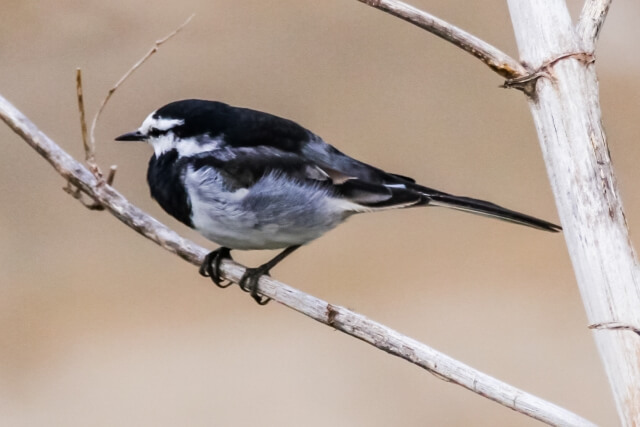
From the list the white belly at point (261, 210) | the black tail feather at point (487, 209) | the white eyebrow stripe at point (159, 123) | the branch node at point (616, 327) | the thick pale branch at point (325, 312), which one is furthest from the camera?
the white eyebrow stripe at point (159, 123)

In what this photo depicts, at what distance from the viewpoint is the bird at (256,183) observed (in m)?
1.44

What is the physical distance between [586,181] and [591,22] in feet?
0.74

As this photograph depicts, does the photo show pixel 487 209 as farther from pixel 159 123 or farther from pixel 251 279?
pixel 159 123

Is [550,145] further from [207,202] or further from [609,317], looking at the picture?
[207,202]

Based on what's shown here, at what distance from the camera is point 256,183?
1.46 m

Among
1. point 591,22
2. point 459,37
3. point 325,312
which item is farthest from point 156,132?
point 591,22

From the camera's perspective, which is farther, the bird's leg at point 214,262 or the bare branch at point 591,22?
the bird's leg at point 214,262

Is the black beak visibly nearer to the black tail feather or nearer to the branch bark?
the black tail feather

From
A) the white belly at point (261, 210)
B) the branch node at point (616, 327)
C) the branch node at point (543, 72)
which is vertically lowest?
the branch node at point (616, 327)

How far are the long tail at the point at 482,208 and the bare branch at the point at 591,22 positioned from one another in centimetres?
29

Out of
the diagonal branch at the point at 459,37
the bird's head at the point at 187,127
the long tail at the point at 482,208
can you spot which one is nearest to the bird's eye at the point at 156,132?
the bird's head at the point at 187,127

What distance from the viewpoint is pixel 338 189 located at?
1.45 m

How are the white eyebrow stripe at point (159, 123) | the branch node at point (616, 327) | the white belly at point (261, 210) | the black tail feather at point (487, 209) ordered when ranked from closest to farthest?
the branch node at point (616, 327) < the black tail feather at point (487, 209) < the white belly at point (261, 210) < the white eyebrow stripe at point (159, 123)

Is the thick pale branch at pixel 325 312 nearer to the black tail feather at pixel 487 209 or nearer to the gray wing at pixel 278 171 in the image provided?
the gray wing at pixel 278 171
